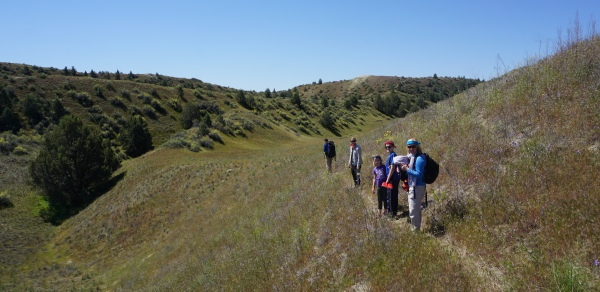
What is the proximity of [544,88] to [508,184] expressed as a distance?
4.13m

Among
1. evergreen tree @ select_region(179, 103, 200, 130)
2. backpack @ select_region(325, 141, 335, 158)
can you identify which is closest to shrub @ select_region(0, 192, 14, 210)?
evergreen tree @ select_region(179, 103, 200, 130)

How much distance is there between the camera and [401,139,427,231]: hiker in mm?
6555

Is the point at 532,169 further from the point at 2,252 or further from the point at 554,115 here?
the point at 2,252

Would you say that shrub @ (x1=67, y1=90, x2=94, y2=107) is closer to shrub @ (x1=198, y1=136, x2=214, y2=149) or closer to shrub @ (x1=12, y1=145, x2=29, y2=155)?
shrub @ (x1=12, y1=145, x2=29, y2=155)

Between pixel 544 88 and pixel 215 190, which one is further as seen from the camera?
pixel 215 190

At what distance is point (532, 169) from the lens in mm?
6605

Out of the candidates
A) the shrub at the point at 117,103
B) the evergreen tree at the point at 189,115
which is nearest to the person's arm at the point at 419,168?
the evergreen tree at the point at 189,115

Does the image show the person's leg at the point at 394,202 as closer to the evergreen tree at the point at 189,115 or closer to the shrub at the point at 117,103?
the evergreen tree at the point at 189,115

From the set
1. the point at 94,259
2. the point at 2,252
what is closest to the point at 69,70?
the point at 2,252

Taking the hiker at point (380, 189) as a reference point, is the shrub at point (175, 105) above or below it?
above

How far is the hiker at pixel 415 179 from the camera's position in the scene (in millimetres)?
6555

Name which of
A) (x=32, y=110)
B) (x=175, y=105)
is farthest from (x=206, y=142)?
(x=32, y=110)

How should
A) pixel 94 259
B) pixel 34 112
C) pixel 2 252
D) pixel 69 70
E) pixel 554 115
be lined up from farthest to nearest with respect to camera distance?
1. pixel 69 70
2. pixel 34 112
3. pixel 2 252
4. pixel 94 259
5. pixel 554 115

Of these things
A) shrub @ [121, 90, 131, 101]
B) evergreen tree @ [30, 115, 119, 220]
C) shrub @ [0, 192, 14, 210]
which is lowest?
shrub @ [0, 192, 14, 210]
